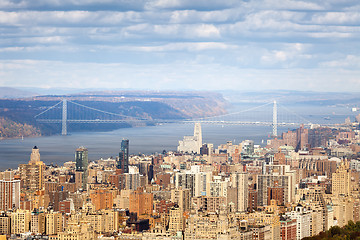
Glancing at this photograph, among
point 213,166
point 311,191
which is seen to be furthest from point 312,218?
point 213,166

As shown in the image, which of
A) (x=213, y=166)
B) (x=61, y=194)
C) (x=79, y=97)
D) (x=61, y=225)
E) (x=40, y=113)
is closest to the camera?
(x=61, y=225)

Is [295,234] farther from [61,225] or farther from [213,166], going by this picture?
[213,166]

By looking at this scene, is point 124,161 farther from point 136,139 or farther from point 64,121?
point 64,121

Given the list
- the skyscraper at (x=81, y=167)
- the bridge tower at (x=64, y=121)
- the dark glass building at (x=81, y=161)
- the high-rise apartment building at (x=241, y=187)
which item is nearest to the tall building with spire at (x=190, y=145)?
the dark glass building at (x=81, y=161)

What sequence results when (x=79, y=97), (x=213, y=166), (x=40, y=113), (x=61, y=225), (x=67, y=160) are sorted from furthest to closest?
(x=79, y=97), (x=40, y=113), (x=67, y=160), (x=213, y=166), (x=61, y=225)

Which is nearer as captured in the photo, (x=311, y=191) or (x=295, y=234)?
(x=295, y=234)

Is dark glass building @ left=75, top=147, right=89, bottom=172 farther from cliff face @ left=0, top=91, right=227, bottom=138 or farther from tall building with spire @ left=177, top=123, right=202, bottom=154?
cliff face @ left=0, top=91, right=227, bottom=138
